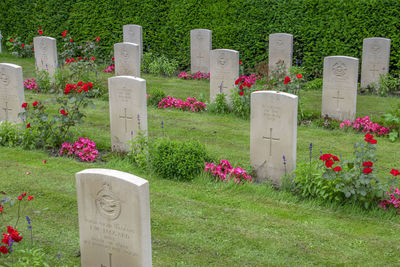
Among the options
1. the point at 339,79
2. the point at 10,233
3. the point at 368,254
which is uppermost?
the point at 339,79

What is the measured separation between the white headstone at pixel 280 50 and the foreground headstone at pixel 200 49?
187 centimetres

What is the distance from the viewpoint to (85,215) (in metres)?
4.90

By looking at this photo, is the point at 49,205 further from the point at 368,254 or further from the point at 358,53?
the point at 358,53

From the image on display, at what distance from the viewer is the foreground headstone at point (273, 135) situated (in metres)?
7.21

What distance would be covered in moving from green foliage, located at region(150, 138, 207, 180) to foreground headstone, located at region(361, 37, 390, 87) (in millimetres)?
6416

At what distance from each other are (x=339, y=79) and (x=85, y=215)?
21.9ft

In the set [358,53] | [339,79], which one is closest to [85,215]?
[339,79]

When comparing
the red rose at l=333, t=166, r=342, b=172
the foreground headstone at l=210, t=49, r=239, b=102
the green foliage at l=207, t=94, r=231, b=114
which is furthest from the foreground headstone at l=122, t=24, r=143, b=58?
the red rose at l=333, t=166, r=342, b=172

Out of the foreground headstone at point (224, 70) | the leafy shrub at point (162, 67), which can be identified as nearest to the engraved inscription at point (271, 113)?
the foreground headstone at point (224, 70)

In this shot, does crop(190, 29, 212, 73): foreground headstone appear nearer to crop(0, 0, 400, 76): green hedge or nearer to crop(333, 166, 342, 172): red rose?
crop(0, 0, 400, 76): green hedge

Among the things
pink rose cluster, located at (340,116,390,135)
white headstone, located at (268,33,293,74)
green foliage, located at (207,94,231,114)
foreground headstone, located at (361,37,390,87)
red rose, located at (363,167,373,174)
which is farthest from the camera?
white headstone, located at (268,33,293,74)

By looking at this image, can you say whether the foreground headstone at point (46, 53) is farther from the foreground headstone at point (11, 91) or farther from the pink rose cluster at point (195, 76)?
the foreground headstone at point (11, 91)

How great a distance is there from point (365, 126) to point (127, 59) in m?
5.83

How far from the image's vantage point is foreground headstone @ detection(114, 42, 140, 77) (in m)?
12.8
